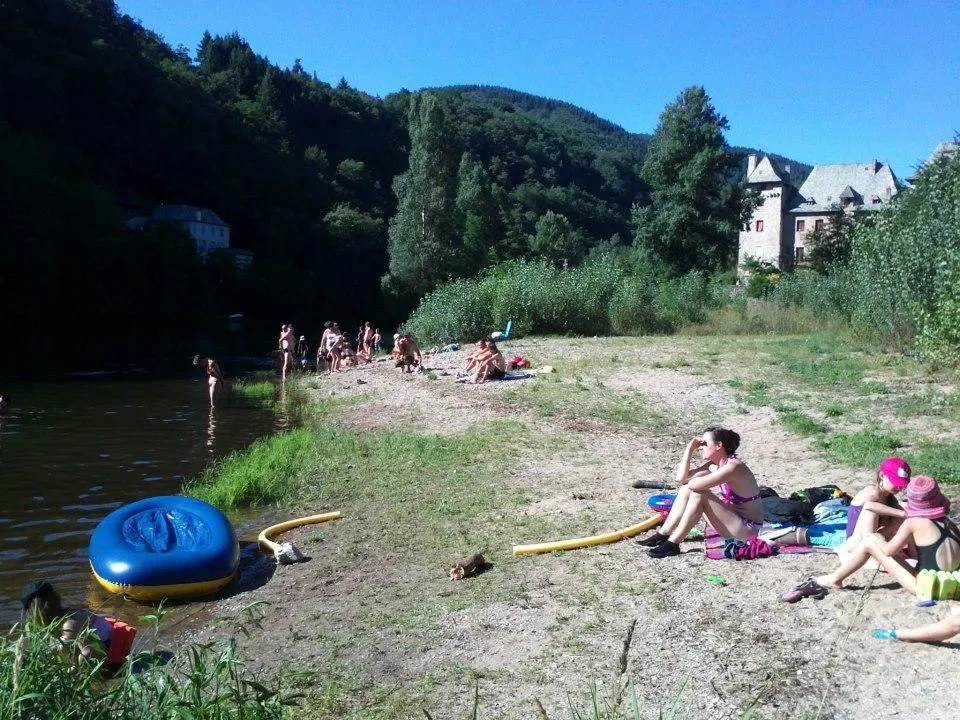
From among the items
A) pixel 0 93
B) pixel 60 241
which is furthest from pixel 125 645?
pixel 0 93

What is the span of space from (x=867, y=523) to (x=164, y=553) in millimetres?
5912

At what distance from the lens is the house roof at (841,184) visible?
2665 inches

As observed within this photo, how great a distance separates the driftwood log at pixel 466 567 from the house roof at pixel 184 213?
276 feet

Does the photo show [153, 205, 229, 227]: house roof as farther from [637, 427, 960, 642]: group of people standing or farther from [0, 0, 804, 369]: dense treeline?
[637, 427, 960, 642]: group of people standing

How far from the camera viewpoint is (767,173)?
70.7m

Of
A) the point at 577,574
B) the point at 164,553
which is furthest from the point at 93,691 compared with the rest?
the point at 164,553

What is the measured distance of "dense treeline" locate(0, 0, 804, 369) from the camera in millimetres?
51938

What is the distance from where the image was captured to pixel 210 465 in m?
13.4

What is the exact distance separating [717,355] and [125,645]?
16.6 metres

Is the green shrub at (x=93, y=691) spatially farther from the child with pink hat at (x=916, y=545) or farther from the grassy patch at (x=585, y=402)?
the grassy patch at (x=585, y=402)

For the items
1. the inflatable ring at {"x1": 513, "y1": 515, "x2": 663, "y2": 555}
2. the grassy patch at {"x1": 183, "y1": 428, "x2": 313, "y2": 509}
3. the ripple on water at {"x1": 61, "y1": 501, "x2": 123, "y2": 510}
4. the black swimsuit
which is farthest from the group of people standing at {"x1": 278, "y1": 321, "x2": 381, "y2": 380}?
the black swimsuit

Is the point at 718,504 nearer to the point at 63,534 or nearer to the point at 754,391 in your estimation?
the point at 63,534

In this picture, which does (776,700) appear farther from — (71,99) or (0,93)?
(71,99)

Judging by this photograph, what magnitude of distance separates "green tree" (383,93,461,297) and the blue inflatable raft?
45.4 meters
